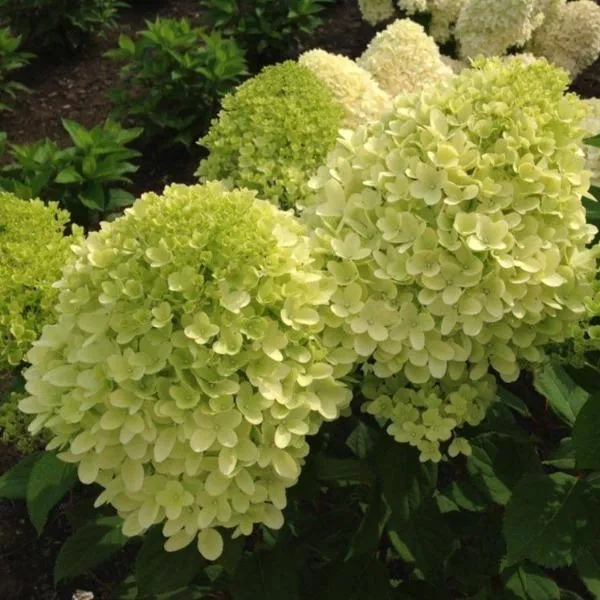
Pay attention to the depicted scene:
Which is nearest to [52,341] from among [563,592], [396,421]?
[396,421]

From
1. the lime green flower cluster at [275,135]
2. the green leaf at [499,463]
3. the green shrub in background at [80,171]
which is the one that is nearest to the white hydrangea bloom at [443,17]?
the green shrub in background at [80,171]

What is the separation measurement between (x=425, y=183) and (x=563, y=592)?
3.94ft

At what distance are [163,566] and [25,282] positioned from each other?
3.24 feet

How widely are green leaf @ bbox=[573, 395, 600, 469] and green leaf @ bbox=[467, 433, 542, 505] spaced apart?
0.95 ft

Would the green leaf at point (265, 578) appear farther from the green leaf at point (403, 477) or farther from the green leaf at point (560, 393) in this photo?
the green leaf at point (560, 393)

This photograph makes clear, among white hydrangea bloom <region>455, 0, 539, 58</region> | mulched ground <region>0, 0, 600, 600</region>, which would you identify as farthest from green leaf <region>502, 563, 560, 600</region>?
white hydrangea bloom <region>455, 0, 539, 58</region>

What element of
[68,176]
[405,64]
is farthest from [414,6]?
[68,176]

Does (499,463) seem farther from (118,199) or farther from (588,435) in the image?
(118,199)

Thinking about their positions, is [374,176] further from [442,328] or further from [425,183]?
[442,328]

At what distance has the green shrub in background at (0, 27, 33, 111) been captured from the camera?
5.37 meters

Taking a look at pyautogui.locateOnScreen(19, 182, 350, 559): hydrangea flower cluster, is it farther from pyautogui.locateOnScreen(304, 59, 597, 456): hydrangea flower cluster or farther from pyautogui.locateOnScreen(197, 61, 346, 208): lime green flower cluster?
pyautogui.locateOnScreen(197, 61, 346, 208): lime green flower cluster

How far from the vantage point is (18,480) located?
2.12 meters

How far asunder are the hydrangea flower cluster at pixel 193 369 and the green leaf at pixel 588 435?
431 mm

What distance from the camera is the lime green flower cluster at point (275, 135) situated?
2.79m
